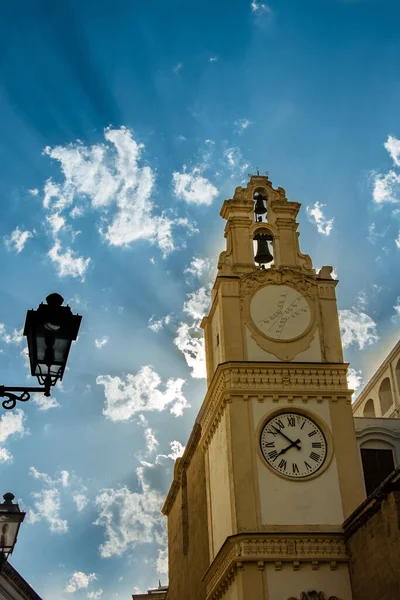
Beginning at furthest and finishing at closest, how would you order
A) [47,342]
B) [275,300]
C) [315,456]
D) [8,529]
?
[275,300] → [315,456] → [8,529] → [47,342]

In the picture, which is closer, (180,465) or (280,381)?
(280,381)

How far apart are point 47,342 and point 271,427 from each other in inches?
649

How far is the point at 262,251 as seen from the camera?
2842 centimetres

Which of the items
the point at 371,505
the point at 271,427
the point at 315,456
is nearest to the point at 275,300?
the point at 271,427

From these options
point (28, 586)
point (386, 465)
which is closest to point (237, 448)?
point (386, 465)

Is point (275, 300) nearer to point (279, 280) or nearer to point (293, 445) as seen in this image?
point (279, 280)

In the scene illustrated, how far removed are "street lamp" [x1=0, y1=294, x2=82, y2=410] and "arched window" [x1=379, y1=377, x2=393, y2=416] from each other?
93.4 feet

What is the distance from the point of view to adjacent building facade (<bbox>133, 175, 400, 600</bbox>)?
22456 mm

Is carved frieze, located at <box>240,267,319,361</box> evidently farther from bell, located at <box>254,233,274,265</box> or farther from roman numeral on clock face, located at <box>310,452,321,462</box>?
roman numeral on clock face, located at <box>310,452,321,462</box>

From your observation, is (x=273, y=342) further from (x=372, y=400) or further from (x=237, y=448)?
(x=372, y=400)

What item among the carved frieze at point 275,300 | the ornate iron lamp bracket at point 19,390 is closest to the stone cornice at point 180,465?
the carved frieze at point 275,300

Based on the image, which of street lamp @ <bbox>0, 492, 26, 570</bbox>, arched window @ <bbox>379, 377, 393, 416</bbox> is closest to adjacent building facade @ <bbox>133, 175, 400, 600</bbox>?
arched window @ <bbox>379, 377, 393, 416</bbox>

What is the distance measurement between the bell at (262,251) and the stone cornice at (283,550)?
375 inches

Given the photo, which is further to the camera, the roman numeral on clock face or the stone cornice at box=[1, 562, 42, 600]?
the stone cornice at box=[1, 562, 42, 600]
